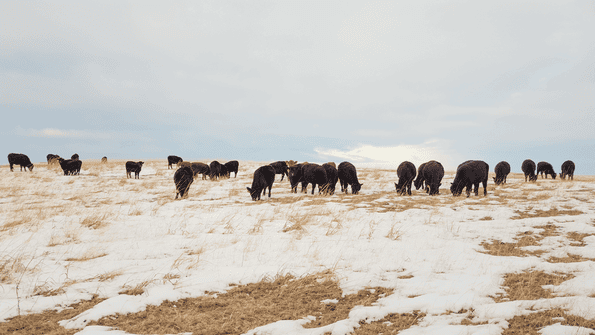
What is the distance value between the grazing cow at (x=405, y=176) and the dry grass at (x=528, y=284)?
1142 cm

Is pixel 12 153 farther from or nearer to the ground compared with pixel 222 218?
farther from the ground

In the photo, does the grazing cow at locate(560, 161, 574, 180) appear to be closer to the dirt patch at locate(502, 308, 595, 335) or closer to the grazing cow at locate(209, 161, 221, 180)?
the grazing cow at locate(209, 161, 221, 180)

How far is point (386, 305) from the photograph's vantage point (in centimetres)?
410

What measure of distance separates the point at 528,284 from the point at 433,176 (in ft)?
40.1

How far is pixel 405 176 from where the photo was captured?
1756 centimetres

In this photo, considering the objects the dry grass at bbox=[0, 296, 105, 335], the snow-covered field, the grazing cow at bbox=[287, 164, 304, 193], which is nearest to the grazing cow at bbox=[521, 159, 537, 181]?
the snow-covered field

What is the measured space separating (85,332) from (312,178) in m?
14.3

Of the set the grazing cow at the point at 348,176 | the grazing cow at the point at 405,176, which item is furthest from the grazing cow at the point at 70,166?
the grazing cow at the point at 405,176

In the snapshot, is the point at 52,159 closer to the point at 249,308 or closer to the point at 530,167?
the point at 249,308

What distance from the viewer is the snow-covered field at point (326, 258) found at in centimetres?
387

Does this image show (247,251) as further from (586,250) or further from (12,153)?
(12,153)

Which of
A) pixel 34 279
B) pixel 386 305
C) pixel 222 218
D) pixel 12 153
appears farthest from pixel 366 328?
pixel 12 153

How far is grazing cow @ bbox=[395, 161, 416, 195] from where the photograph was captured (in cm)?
1650

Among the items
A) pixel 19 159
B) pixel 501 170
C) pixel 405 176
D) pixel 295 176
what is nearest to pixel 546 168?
pixel 501 170
